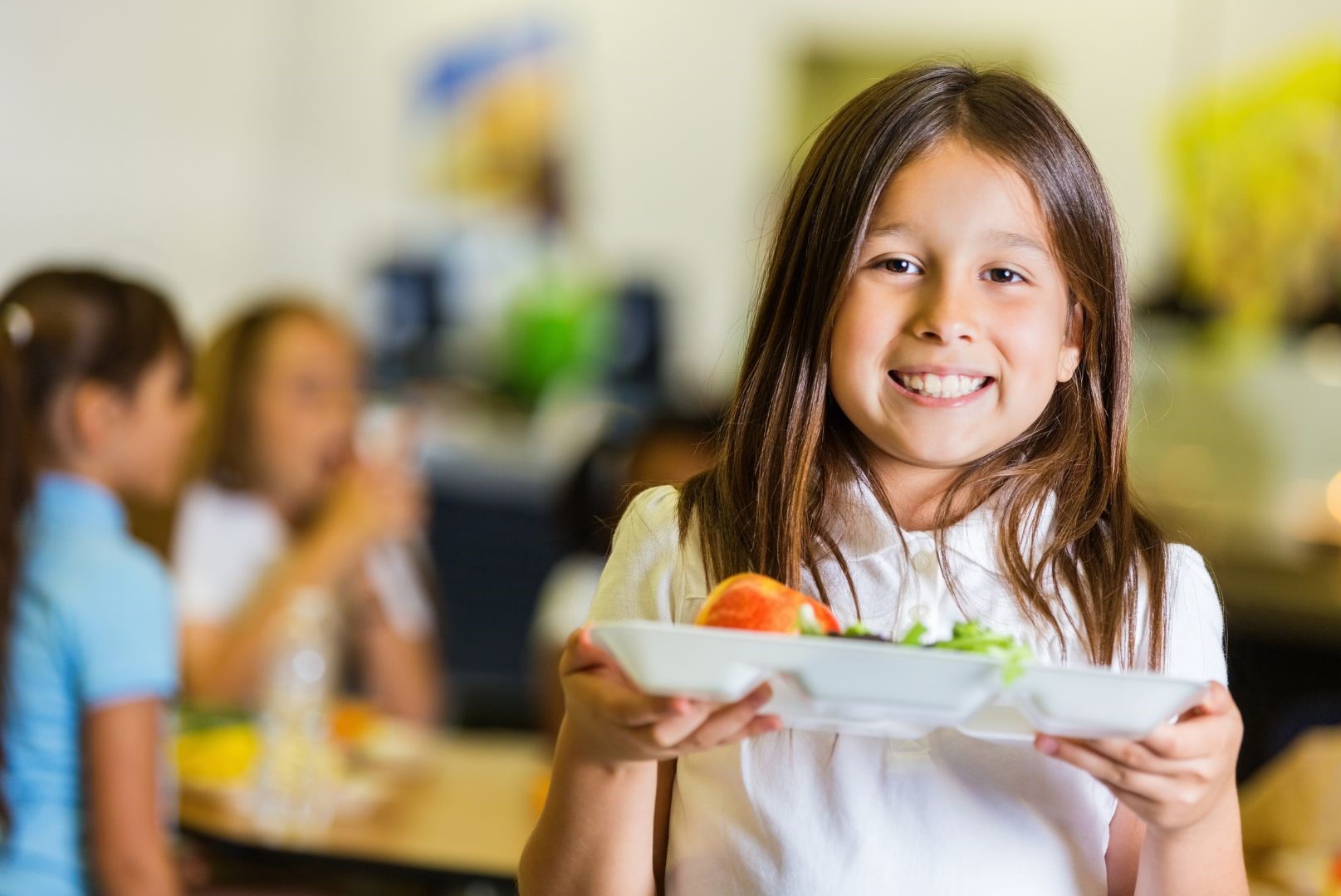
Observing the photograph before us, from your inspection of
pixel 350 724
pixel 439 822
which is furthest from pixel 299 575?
pixel 439 822

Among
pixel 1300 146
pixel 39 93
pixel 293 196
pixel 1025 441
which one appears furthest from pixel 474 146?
pixel 1025 441

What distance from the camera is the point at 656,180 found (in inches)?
221

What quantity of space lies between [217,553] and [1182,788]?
2229 mm

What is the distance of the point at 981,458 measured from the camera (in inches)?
41.8

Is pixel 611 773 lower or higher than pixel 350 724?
higher

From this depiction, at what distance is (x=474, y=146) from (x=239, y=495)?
3.16 metres

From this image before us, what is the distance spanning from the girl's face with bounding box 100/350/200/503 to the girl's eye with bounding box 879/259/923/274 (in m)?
1.20

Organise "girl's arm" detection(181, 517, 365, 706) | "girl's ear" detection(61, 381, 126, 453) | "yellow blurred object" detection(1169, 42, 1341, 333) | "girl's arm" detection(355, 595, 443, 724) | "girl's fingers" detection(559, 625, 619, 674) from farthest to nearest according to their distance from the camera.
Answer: "yellow blurred object" detection(1169, 42, 1341, 333) < "girl's arm" detection(355, 595, 443, 724) < "girl's arm" detection(181, 517, 365, 706) < "girl's ear" detection(61, 381, 126, 453) < "girl's fingers" detection(559, 625, 619, 674)

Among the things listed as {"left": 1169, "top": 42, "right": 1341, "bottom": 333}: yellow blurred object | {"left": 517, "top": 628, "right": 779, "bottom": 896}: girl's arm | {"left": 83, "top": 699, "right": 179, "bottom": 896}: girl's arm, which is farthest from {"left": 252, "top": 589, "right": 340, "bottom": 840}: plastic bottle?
{"left": 1169, "top": 42, "right": 1341, "bottom": 333}: yellow blurred object

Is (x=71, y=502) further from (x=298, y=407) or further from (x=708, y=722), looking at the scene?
(x=708, y=722)

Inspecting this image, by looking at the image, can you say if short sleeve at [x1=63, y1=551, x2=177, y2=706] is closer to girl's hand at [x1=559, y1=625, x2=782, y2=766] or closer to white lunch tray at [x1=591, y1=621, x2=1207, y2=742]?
girl's hand at [x1=559, y1=625, x2=782, y2=766]

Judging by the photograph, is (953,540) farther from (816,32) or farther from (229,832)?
(816,32)

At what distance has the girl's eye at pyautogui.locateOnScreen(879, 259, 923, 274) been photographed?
100 cm

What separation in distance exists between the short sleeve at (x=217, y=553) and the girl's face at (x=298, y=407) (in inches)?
3.2
